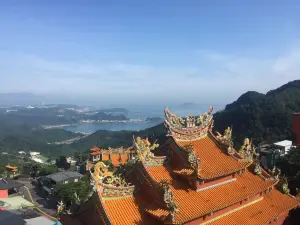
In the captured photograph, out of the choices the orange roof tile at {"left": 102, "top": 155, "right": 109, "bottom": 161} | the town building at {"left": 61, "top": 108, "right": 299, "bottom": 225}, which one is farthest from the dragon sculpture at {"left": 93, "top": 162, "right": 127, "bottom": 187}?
the orange roof tile at {"left": 102, "top": 155, "right": 109, "bottom": 161}

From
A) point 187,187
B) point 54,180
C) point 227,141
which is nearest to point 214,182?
point 187,187

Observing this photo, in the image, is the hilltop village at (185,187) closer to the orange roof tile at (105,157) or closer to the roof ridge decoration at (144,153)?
the roof ridge decoration at (144,153)

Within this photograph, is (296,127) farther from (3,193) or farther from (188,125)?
(3,193)

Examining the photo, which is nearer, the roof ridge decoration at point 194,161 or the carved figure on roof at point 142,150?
the roof ridge decoration at point 194,161

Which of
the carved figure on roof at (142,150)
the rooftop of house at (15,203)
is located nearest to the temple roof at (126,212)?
the carved figure on roof at (142,150)

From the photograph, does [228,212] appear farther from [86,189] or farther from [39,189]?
[39,189]
